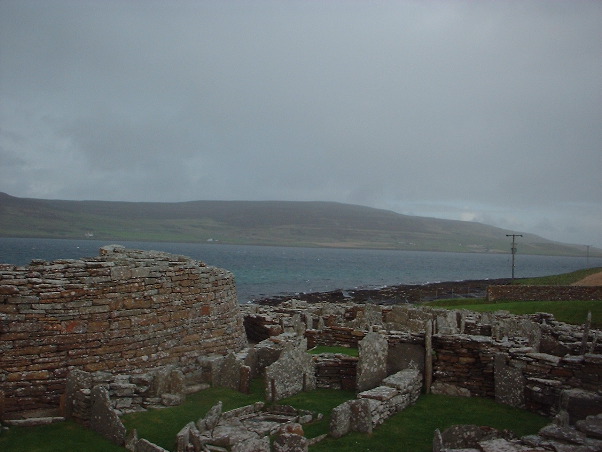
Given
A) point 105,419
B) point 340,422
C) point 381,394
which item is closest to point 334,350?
point 381,394

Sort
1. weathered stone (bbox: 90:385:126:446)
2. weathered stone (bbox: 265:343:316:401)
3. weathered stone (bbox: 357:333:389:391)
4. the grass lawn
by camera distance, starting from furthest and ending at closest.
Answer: the grass lawn, weathered stone (bbox: 357:333:389:391), weathered stone (bbox: 265:343:316:401), weathered stone (bbox: 90:385:126:446)

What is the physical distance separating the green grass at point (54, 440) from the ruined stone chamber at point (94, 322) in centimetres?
78


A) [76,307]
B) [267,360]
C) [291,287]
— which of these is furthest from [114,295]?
[291,287]

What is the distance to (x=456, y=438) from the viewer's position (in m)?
8.06

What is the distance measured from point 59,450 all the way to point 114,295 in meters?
3.39

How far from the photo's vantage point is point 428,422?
30.5 ft

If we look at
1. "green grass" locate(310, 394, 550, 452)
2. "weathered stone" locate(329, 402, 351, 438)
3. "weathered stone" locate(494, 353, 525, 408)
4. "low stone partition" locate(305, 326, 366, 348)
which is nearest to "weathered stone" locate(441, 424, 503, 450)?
"green grass" locate(310, 394, 550, 452)

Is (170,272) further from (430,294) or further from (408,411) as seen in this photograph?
(430,294)

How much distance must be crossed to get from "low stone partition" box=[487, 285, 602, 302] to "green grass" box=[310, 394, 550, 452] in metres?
27.8

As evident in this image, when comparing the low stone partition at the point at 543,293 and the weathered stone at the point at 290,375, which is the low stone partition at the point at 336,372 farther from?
the low stone partition at the point at 543,293

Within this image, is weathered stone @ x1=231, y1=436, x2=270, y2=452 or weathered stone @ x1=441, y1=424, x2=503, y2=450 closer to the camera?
weathered stone @ x1=231, y1=436, x2=270, y2=452

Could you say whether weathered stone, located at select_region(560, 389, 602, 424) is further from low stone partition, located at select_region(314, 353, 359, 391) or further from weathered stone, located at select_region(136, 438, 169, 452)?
weathered stone, located at select_region(136, 438, 169, 452)

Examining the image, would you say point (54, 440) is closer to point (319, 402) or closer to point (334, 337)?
point (319, 402)

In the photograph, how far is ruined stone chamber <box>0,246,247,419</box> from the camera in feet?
32.3
